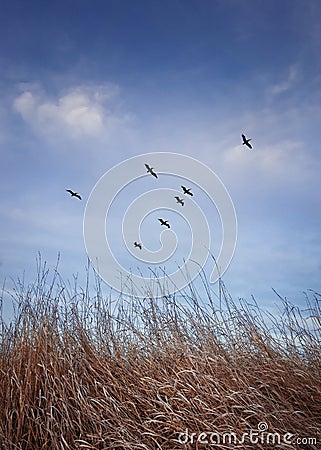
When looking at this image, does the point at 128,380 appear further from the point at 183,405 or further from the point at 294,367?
the point at 294,367

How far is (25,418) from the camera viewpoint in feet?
10.8

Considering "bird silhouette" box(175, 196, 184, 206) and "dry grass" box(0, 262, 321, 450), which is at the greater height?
"bird silhouette" box(175, 196, 184, 206)

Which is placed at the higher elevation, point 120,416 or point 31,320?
point 31,320

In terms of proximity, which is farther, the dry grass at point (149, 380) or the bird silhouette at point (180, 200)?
the bird silhouette at point (180, 200)

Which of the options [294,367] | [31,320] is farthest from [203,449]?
[31,320]

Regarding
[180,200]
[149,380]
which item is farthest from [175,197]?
[149,380]

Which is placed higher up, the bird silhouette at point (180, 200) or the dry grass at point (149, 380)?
the bird silhouette at point (180, 200)

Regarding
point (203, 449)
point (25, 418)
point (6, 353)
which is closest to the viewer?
point (203, 449)

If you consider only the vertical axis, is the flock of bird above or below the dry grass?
above

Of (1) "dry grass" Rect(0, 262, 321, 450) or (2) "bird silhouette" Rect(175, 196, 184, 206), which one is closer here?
(1) "dry grass" Rect(0, 262, 321, 450)

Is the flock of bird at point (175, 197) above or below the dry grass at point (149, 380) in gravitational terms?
above

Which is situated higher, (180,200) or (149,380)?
(180,200)

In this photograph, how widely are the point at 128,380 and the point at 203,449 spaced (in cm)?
85

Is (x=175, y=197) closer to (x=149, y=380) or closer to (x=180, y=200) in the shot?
(x=180, y=200)
